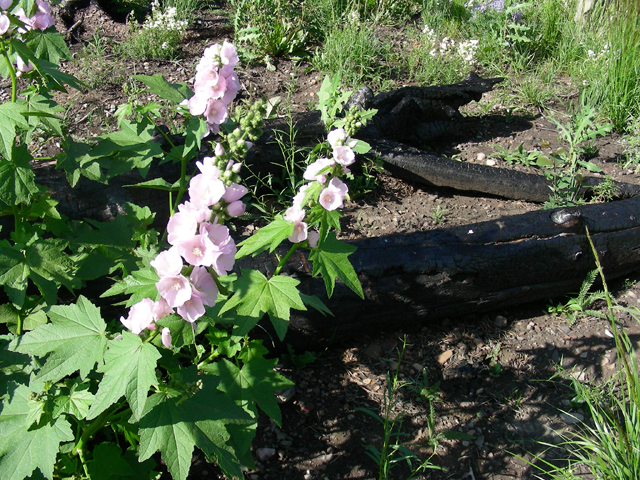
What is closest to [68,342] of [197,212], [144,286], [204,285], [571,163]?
[144,286]

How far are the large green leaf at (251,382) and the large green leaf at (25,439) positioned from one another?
1.51ft

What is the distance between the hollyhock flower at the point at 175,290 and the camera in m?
1.19

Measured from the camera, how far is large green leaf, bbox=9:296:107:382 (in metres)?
1.38

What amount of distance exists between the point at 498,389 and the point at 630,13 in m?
4.27

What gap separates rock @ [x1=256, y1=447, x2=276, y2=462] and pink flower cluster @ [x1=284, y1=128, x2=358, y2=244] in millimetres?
1183

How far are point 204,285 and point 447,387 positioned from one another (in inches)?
68.9

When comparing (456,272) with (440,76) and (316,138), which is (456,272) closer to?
(316,138)

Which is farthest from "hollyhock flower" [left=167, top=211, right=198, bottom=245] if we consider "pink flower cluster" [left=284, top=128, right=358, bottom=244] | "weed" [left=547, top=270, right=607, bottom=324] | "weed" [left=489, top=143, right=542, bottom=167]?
"weed" [left=489, top=143, right=542, bottom=167]

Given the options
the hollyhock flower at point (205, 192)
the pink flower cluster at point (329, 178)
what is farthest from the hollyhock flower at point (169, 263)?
the pink flower cluster at point (329, 178)

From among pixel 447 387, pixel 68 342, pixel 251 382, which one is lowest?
pixel 447 387

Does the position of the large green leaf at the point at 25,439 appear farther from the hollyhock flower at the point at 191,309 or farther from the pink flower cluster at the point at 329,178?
the pink flower cluster at the point at 329,178

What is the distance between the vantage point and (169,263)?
1188mm

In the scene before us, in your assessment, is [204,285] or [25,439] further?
[25,439]

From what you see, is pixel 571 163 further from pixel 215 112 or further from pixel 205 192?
pixel 205 192
